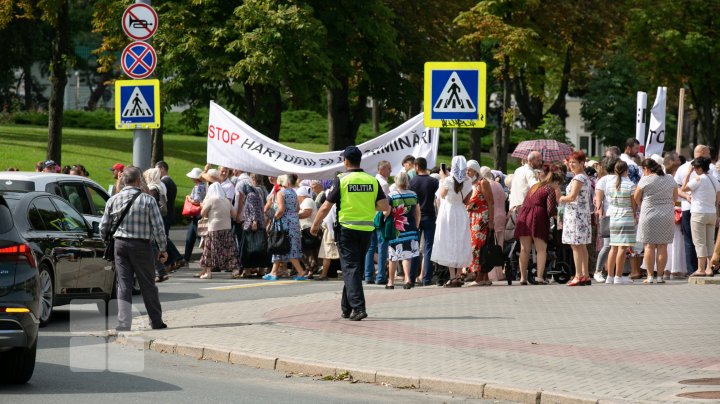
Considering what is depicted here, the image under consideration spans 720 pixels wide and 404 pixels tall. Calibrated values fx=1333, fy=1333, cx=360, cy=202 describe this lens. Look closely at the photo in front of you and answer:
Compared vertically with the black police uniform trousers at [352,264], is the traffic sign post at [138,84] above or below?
above

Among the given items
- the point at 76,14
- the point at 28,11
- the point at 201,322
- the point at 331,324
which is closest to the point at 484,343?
the point at 331,324

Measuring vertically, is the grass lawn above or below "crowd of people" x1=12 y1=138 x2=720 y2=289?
above

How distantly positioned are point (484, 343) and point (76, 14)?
2376 inches

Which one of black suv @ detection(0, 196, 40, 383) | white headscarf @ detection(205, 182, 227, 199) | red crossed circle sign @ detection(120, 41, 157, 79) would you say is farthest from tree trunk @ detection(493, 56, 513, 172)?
black suv @ detection(0, 196, 40, 383)

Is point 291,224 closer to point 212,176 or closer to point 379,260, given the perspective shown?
point 212,176

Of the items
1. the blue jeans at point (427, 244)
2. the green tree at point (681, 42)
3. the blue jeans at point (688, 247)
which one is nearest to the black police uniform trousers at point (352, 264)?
the blue jeans at point (427, 244)

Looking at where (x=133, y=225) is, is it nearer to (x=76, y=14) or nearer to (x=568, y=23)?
(x=568, y=23)

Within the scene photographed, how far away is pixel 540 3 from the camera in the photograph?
44906mm

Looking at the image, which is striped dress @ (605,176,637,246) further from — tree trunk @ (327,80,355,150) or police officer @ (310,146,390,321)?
tree trunk @ (327,80,355,150)

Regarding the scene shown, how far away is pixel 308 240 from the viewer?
21.6m

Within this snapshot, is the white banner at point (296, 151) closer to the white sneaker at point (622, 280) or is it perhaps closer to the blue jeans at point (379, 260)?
the blue jeans at point (379, 260)

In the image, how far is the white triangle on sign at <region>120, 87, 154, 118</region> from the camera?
19.3 meters

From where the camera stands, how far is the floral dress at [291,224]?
20.8m

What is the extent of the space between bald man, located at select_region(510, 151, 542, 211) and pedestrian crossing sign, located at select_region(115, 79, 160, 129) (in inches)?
210
